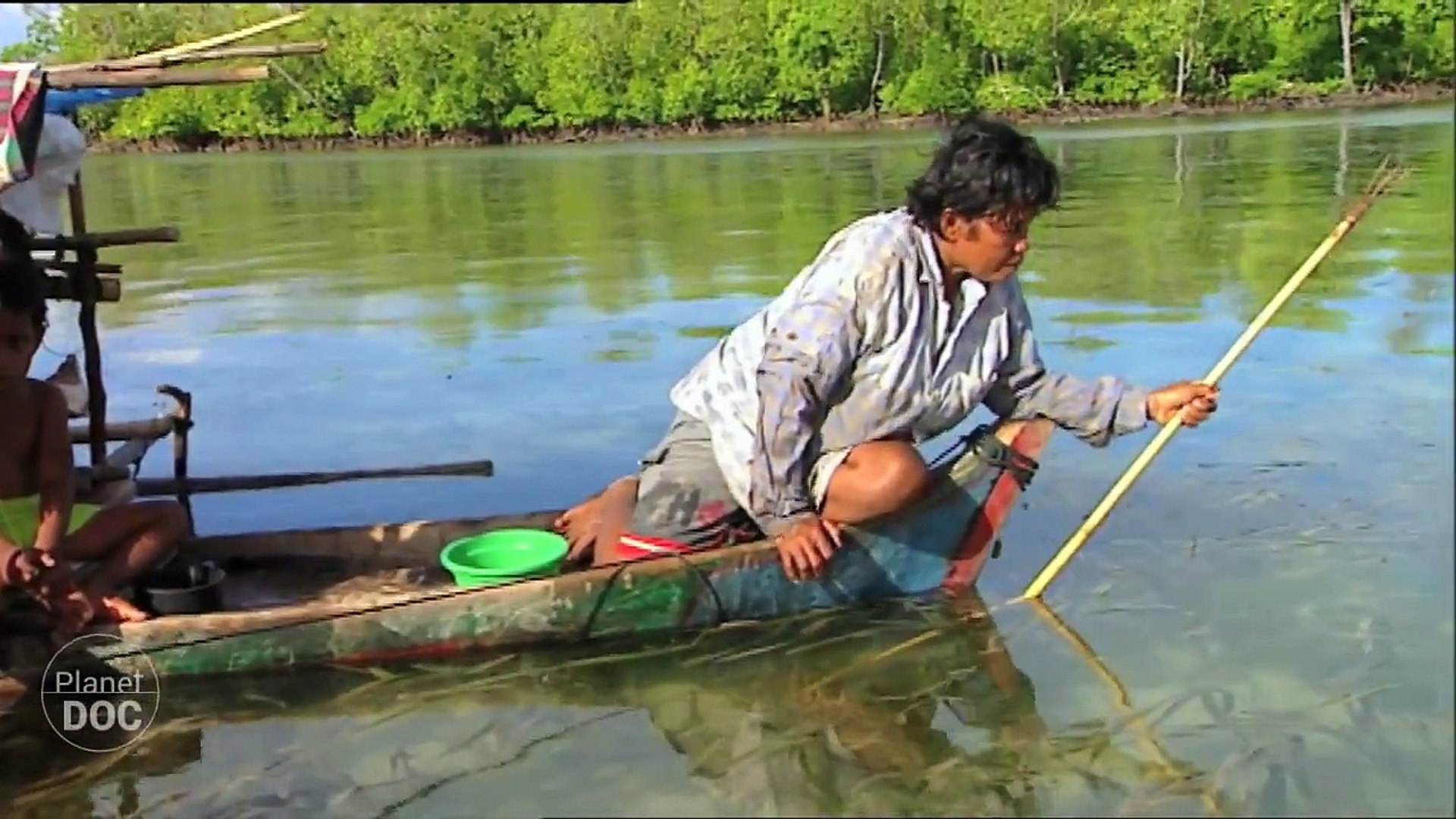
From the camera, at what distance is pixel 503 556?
425cm

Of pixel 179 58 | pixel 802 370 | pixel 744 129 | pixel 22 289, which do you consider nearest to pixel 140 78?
pixel 179 58

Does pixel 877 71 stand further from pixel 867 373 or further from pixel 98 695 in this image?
pixel 98 695

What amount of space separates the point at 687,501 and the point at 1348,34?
3829cm

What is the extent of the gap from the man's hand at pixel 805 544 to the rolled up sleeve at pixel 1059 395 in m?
0.66

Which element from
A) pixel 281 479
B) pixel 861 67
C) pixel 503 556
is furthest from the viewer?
pixel 861 67

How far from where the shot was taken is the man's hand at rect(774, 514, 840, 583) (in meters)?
3.69

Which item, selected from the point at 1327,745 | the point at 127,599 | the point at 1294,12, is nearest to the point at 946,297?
the point at 1327,745

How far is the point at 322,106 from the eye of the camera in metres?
33.5

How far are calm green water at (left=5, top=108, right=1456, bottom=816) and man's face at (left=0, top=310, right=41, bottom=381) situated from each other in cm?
89

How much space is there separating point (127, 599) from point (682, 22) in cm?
3506

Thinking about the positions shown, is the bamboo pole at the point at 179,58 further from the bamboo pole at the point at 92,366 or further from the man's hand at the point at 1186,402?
the man's hand at the point at 1186,402

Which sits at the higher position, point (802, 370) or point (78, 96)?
point (78, 96)

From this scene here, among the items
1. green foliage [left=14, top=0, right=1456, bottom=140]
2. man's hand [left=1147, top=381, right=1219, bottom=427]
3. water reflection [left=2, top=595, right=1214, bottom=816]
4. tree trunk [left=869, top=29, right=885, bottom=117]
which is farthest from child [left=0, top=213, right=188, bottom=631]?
tree trunk [left=869, top=29, right=885, bottom=117]

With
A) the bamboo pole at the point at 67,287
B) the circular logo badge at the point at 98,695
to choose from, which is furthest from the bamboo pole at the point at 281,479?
the circular logo badge at the point at 98,695
